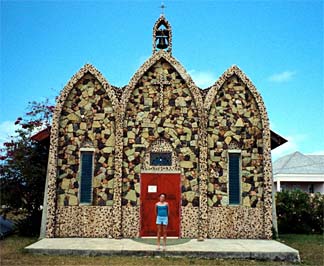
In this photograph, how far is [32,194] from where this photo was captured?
636 inches

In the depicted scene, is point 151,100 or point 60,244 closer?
point 60,244

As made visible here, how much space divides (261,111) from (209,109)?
1.99m

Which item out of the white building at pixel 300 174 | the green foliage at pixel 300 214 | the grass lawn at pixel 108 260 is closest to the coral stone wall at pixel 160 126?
the grass lawn at pixel 108 260

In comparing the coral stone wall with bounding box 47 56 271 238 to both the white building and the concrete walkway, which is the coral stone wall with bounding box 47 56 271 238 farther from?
the white building

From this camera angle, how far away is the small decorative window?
14.1m

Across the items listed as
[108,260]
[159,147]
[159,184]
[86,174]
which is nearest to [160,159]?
[159,147]

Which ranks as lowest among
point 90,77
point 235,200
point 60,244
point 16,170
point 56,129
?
point 60,244

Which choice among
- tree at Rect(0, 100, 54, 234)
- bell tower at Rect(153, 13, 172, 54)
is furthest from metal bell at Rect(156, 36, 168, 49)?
tree at Rect(0, 100, 54, 234)

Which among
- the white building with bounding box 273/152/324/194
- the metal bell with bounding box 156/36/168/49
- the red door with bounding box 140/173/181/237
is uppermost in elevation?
the metal bell with bounding box 156/36/168/49

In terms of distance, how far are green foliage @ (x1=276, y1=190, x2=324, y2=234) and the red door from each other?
22.0 ft

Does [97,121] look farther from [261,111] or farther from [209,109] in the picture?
[261,111]

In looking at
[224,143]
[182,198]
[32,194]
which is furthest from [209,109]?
[32,194]

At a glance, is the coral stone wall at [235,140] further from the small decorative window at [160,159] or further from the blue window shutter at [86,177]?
the blue window shutter at [86,177]

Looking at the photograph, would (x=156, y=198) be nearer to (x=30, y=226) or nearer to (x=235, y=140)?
(x=235, y=140)
